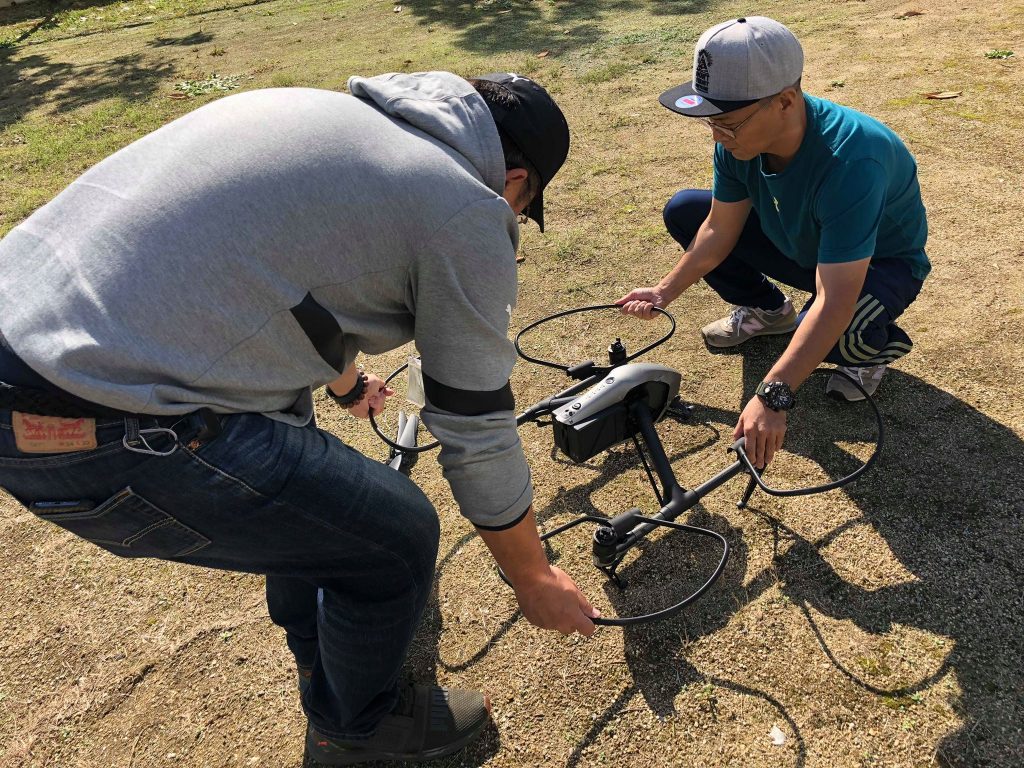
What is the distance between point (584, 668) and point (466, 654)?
0.32 metres

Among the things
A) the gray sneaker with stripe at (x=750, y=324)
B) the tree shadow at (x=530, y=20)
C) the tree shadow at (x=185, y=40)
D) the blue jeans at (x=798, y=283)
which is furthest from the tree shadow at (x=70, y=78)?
the gray sneaker with stripe at (x=750, y=324)

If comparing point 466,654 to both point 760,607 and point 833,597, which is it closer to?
point 760,607

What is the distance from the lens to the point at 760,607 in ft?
6.45

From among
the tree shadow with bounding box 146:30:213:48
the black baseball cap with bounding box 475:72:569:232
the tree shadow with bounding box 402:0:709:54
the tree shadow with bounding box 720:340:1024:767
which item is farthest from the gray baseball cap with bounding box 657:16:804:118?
the tree shadow with bounding box 146:30:213:48

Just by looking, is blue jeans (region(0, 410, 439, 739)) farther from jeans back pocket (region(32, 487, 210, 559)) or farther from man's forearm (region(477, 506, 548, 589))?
man's forearm (region(477, 506, 548, 589))

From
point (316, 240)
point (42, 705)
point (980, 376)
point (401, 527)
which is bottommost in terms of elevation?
point (42, 705)

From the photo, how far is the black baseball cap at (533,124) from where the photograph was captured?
4.23ft

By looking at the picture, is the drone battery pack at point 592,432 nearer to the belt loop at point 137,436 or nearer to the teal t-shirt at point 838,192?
the teal t-shirt at point 838,192

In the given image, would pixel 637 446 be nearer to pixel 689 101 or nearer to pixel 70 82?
pixel 689 101

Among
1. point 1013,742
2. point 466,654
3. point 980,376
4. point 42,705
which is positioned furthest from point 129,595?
point 980,376

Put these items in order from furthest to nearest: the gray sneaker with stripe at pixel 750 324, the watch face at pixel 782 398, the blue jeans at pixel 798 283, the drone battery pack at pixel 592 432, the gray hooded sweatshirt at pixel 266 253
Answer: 1. the gray sneaker with stripe at pixel 750 324
2. the blue jeans at pixel 798 283
3. the drone battery pack at pixel 592 432
4. the watch face at pixel 782 398
5. the gray hooded sweatshirt at pixel 266 253

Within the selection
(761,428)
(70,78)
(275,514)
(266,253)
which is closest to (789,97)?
(761,428)

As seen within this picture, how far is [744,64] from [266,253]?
142 cm

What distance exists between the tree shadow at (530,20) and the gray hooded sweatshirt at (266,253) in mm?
5588
